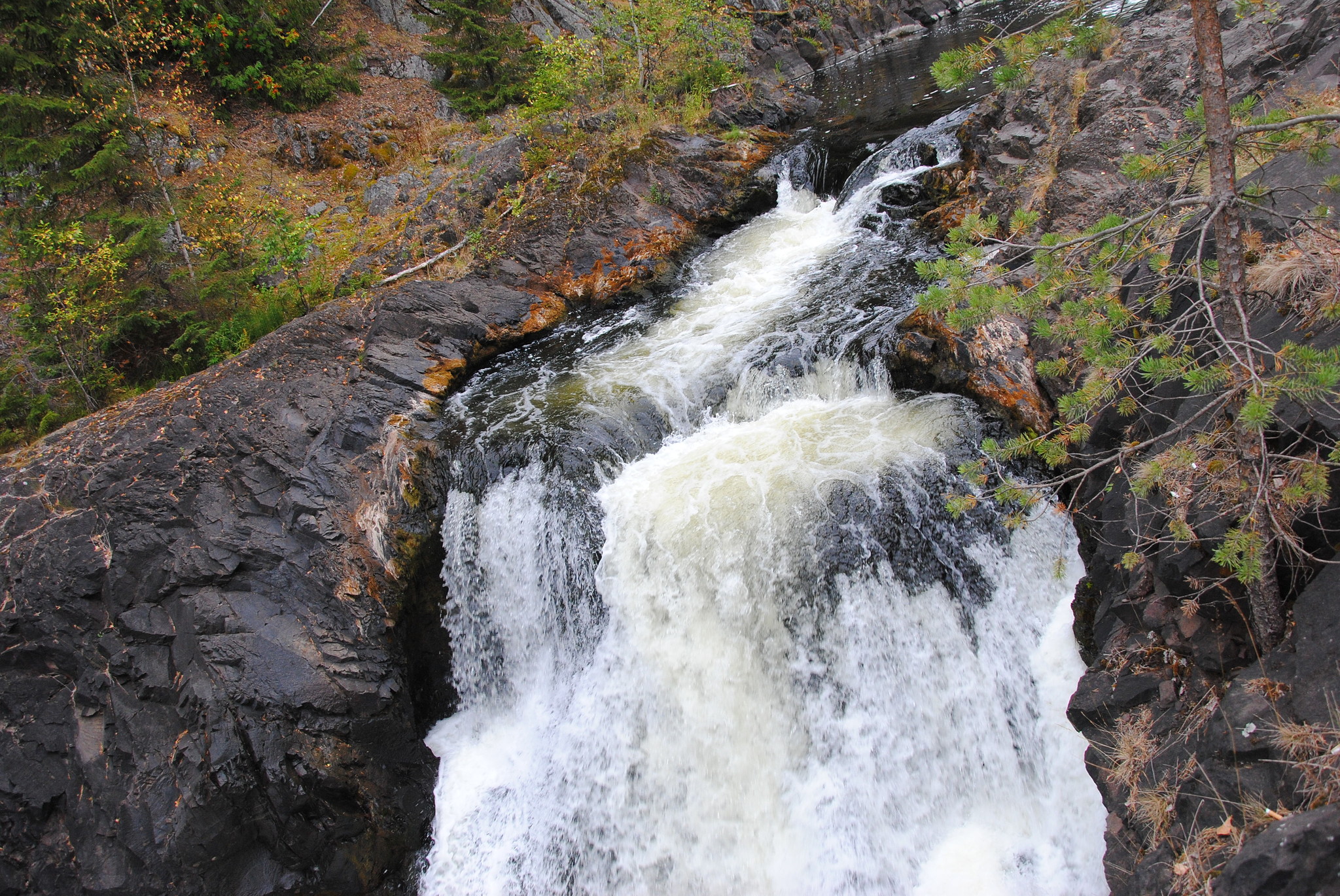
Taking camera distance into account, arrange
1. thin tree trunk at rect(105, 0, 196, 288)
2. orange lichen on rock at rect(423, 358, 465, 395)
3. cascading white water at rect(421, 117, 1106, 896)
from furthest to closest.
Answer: thin tree trunk at rect(105, 0, 196, 288) → orange lichen on rock at rect(423, 358, 465, 395) → cascading white water at rect(421, 117, 1106, 896)

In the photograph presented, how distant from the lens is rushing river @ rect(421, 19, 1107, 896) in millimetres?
5570

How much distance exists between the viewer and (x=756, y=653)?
6414mm

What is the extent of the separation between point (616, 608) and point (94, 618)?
5.35m

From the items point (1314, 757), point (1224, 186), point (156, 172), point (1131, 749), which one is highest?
point (156, 172)

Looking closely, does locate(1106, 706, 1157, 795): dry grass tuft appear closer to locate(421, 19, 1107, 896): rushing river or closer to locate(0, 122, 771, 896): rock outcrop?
locate(421, 19, 1107, 896): rushing river

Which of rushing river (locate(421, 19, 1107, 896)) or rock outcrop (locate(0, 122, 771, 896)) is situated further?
rock outcrop (locate(0, 122, 771, 896))

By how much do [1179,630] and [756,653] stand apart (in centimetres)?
349

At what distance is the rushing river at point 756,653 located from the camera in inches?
219

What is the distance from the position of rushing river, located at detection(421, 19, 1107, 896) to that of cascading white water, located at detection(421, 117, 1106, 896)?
0.08 feet

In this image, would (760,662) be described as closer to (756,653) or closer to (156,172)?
(756,653)

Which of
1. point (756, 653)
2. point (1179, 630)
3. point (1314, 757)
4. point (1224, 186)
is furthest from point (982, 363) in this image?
point (1314, 757)

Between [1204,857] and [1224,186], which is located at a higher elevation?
[1224,186]

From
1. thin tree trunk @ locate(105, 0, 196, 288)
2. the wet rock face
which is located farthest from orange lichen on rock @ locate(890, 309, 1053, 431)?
thin tree trunk @ locate(105, 0, 196, 288)

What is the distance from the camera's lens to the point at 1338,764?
2.92 m
